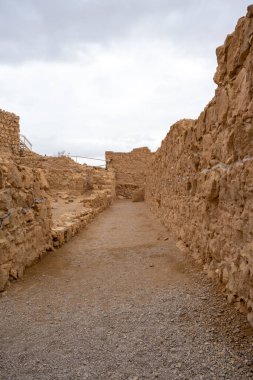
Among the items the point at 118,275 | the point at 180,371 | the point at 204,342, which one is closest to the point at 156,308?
the point at 204,342

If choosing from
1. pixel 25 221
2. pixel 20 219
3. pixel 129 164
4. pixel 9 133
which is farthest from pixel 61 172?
pixel 20 219

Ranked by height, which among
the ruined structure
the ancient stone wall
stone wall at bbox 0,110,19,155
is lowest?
the ruined structure

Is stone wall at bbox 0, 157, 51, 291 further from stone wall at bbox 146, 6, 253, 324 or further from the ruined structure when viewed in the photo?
stone wall at bbox 146, 6, 253, 324

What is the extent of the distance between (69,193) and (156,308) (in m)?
11.4

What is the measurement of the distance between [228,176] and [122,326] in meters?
1.72

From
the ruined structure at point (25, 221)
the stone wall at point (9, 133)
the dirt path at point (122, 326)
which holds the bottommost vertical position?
the dirt path at point (122, 326)

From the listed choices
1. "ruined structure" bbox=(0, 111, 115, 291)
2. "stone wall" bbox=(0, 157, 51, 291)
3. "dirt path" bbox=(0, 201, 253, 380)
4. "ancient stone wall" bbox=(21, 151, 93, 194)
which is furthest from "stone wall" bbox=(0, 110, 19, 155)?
"dirt path" bbox=(0, 201, 253, 380)

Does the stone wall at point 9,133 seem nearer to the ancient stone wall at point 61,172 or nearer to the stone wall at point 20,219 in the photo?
the ancient stone wall at point 61,172

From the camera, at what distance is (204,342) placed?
217cm

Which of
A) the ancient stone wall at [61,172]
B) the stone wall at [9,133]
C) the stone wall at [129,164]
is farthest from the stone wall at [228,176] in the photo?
the stone wall at [129,164]

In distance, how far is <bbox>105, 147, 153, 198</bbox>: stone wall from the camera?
22.3 metres

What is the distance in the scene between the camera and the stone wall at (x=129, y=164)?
2233 cm

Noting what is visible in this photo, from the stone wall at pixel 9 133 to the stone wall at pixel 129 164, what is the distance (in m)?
8.76

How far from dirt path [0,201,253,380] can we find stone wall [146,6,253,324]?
0.28 metres
